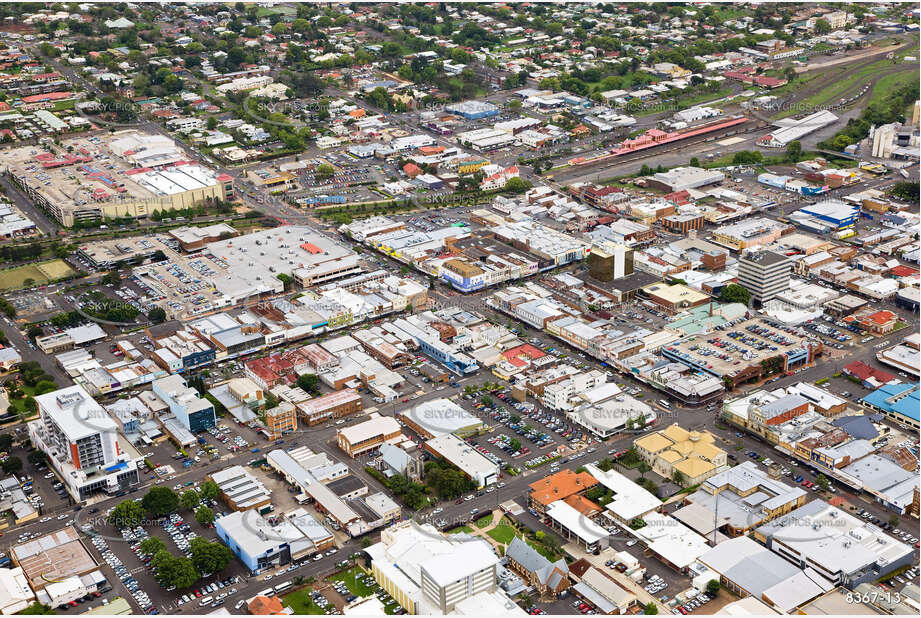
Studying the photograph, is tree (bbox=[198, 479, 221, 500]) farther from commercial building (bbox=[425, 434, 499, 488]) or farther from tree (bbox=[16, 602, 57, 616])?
commercial building (bbox=[425, 434, 499, 488])

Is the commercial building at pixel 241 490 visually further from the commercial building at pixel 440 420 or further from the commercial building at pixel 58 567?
the commercial building at pixel 440 420

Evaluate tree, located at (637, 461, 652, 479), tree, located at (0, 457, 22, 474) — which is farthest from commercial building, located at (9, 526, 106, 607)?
tree, located at (637, 461, 652, 479)

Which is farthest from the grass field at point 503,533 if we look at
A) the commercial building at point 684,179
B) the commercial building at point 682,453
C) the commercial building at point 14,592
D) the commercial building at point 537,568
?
the commercial building at point 684,179

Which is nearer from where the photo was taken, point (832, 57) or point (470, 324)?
point (470, 324)

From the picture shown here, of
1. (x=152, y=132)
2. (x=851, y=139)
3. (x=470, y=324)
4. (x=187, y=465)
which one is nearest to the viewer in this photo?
(x=187, y=465)

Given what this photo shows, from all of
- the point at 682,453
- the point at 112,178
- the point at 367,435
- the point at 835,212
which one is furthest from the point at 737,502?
the point at 112,178

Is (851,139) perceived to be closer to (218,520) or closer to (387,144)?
(387,144)

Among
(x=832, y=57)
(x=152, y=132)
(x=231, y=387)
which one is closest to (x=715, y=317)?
(x=231, y=387)
